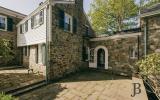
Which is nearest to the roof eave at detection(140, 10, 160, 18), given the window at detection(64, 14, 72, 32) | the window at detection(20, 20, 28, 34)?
the window at detection(64, 14, 72, 32)

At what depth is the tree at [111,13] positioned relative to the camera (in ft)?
72.4

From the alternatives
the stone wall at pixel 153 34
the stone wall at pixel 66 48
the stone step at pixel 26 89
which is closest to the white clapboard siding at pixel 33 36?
the stone wall at pixel 66 48

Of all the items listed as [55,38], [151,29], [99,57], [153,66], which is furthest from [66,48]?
[153,66]

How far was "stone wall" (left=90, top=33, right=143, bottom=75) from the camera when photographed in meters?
12.1

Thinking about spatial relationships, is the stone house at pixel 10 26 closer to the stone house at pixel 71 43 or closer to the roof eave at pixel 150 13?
the stone house at pixel 71 43

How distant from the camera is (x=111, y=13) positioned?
23.5 metres

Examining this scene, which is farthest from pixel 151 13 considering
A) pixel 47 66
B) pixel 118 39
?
pixel 47 66

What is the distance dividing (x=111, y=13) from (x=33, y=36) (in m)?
15.7

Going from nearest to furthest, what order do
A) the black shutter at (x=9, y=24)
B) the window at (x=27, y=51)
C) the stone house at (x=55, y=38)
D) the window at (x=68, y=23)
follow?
the stone house at (x=55, y=38) → the window at (x=68, y=23) → the window at (x=27, y=51) → the black shutter at (x=9, y=24)

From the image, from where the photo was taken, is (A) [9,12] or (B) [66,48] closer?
(B) [66,48]

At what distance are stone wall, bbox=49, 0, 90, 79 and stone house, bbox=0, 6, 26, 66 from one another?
7640 millimetres

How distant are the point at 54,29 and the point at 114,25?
16832 mm

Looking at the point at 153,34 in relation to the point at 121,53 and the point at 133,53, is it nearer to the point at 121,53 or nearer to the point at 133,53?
the point at 133,53

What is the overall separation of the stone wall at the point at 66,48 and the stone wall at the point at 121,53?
298 centimetres
